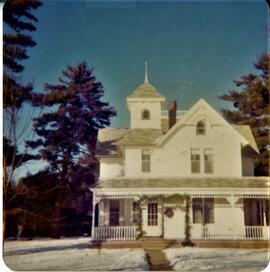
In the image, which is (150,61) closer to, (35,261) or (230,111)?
(230,111)

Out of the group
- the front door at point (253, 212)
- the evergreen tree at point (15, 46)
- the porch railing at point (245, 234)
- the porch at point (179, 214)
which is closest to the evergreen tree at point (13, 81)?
the evergreen tree at point (15, 46)

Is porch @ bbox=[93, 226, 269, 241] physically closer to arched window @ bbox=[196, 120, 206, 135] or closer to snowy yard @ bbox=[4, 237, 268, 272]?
snowy yard @ bbox=[4, 237, 268, 272]

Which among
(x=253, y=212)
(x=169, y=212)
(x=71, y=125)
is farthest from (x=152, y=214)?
(x=71, y=125)

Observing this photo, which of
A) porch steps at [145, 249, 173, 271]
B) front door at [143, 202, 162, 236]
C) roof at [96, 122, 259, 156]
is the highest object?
roof at [96, 122, 259, 156]

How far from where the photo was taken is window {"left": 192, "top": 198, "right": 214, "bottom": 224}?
4.19 meters

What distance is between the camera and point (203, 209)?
421 cm

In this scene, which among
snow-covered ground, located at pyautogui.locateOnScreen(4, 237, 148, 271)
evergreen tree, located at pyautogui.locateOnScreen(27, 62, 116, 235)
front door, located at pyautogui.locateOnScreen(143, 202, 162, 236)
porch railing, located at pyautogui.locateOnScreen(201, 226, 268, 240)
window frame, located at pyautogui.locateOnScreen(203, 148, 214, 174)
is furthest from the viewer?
window frame, located at pyautogui.locateOnScreen(203, 148, 214, 174)

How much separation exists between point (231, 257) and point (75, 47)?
7.50 feet

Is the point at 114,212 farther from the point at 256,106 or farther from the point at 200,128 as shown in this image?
the point at 256,106

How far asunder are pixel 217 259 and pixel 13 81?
7.60ft

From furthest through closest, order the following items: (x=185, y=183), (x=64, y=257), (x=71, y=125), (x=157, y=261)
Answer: (x=185, y=183), (x=71, y=125), (x=157, y=261), (x=64, y=257)

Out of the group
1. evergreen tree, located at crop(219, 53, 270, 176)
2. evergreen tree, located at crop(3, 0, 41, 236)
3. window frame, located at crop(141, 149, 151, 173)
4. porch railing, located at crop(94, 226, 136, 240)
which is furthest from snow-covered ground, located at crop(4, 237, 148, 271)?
evergreen tree, located at crop(219, 53, 270, 176)

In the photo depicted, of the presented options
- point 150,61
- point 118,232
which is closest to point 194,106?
point 150,61

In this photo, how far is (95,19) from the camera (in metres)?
3.83
